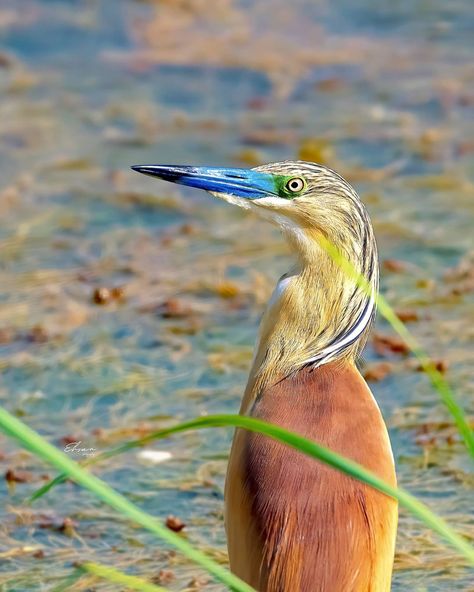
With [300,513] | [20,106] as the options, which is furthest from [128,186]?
[300,513]

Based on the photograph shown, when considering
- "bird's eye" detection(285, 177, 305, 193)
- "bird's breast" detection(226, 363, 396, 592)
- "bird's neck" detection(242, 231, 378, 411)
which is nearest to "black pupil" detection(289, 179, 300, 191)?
"bird's eye" detection(285, 177, 305, 193)

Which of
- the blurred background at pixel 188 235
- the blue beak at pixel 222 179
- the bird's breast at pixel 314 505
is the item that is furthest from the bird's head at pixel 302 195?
the blurred background at pixel 188 235

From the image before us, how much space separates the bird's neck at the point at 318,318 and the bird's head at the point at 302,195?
0.20 ft

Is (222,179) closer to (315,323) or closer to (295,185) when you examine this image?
(295,185)

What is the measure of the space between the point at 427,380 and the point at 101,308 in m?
1.89

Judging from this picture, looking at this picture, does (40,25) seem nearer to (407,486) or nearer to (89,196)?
(89,196)

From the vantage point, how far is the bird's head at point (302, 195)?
453 centimetres

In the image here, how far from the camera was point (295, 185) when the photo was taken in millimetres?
4555

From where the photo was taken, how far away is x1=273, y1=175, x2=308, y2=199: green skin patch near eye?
4551 mm

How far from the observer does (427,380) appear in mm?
6945

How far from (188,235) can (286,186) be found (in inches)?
167

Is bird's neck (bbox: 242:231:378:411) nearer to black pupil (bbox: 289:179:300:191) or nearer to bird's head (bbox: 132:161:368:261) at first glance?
bird's head (bbox: 132:161:368:261)

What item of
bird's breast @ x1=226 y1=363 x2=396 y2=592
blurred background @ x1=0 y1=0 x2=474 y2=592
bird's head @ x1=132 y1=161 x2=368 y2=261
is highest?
bird's head @ x1=132 y1=161 x2=368 y2=261

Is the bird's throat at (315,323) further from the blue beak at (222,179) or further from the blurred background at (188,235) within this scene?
the blurred background at (188,235)
